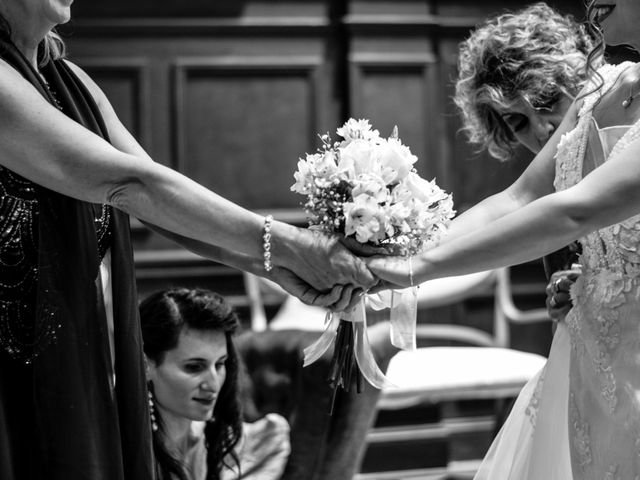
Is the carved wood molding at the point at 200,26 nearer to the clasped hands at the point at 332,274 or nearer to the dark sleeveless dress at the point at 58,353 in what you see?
the clasped hands at the point at 332,274

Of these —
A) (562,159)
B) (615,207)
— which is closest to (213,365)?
(562,159)

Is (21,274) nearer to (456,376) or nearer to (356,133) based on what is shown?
(356,133)

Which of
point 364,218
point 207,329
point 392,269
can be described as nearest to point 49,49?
point 364,218

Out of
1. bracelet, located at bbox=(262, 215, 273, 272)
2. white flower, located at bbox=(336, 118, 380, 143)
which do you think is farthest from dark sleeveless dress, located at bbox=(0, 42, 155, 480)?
white flower, located at bbox=(336, 118, 380, 143)

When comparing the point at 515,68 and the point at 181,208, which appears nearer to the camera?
the point at 181,208

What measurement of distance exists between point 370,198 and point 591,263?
17.7 inches

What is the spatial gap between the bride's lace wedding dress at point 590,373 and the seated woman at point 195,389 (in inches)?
31.8

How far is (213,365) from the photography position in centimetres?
275

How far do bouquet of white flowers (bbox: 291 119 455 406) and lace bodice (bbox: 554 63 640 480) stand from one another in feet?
0.94

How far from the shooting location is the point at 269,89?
4.93 meters

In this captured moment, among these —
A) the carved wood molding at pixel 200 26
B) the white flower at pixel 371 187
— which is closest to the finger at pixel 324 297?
the white flower at pixel 371 187

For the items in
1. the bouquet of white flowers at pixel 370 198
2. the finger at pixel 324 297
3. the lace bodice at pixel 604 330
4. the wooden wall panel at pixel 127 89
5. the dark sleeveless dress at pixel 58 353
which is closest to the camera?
the dark sleeveless dress at pixel 58 353

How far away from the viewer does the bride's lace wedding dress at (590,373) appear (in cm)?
191

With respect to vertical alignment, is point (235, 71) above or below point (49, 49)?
above
